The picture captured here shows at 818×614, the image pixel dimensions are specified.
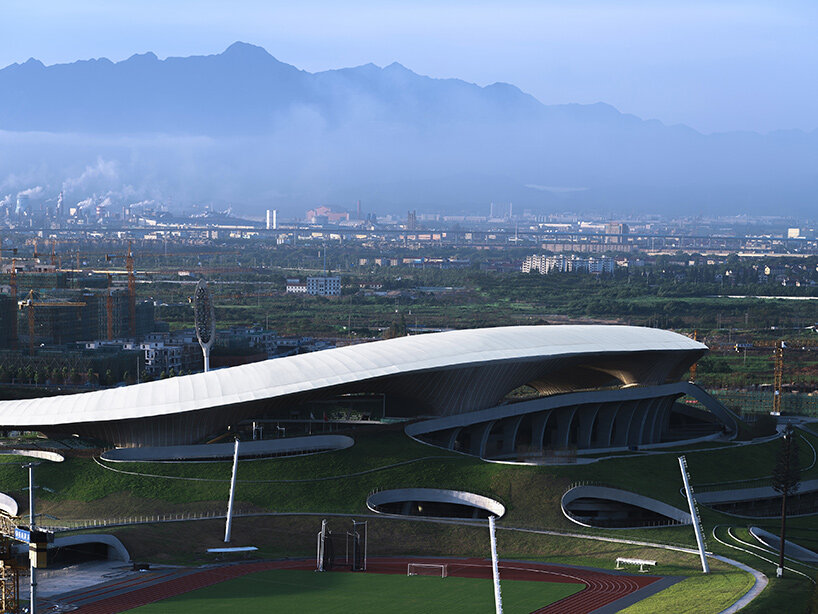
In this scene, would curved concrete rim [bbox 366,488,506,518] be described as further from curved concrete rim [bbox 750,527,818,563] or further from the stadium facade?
curved concrete rim [bbox 750,527,818,563]

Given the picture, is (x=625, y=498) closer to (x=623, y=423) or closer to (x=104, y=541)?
(x=623, y=423)

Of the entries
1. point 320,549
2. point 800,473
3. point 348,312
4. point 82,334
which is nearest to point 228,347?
point 82,334

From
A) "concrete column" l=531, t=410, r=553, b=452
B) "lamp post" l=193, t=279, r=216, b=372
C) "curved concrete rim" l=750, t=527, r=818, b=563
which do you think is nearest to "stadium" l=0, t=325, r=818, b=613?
"concrete column" l=531, t=410, r=553, b=452

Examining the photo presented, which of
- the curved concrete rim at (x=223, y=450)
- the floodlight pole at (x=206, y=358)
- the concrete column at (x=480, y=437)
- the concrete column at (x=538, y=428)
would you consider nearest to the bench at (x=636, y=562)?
the curved concrete rim at (x=223, y=450)

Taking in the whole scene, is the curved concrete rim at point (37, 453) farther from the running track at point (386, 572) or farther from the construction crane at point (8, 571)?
the construction crane at point (8, 571)

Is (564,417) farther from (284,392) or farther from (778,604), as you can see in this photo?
(778,604)

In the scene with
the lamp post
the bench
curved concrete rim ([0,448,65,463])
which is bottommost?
the bench
